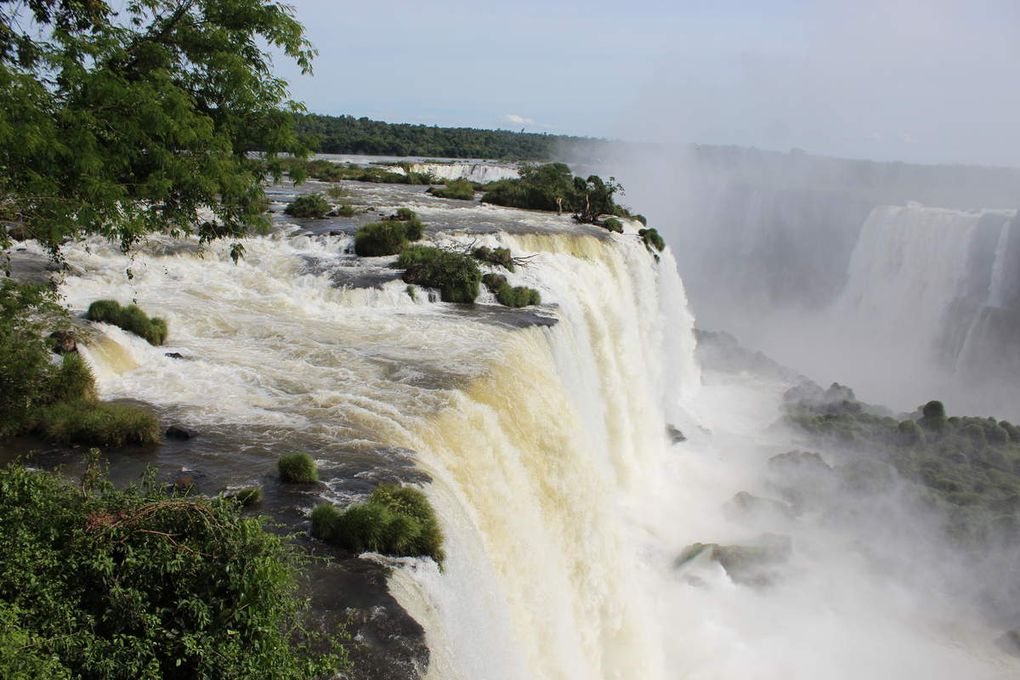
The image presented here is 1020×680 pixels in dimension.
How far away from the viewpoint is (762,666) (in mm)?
13398

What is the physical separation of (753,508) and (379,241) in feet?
37.7

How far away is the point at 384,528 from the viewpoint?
7570mm

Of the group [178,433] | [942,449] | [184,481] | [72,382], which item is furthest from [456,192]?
[184,481]

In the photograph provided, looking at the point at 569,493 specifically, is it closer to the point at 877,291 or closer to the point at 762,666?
the point at 762,666

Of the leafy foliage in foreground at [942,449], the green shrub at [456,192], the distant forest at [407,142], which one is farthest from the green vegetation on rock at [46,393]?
the distant forest at [407,142]

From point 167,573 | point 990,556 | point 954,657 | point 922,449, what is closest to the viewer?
point 167,573

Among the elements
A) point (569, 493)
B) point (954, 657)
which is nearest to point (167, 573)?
point (569, 493)

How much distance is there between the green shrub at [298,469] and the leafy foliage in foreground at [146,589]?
263 centimetres

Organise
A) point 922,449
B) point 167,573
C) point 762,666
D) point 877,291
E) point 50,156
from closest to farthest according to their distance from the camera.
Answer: point 167,573
point 50,156
point 762,666
point 922,449
point 877,291

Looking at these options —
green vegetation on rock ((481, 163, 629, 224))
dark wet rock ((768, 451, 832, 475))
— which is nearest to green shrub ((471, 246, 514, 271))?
dark wet rock ((768, 451, 832, 475))

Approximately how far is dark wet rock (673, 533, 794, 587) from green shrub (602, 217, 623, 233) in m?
13.3

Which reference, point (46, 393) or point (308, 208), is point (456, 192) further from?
point (46, 393)

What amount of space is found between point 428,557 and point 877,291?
42202 millimetres

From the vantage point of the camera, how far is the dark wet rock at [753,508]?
1872 cm
